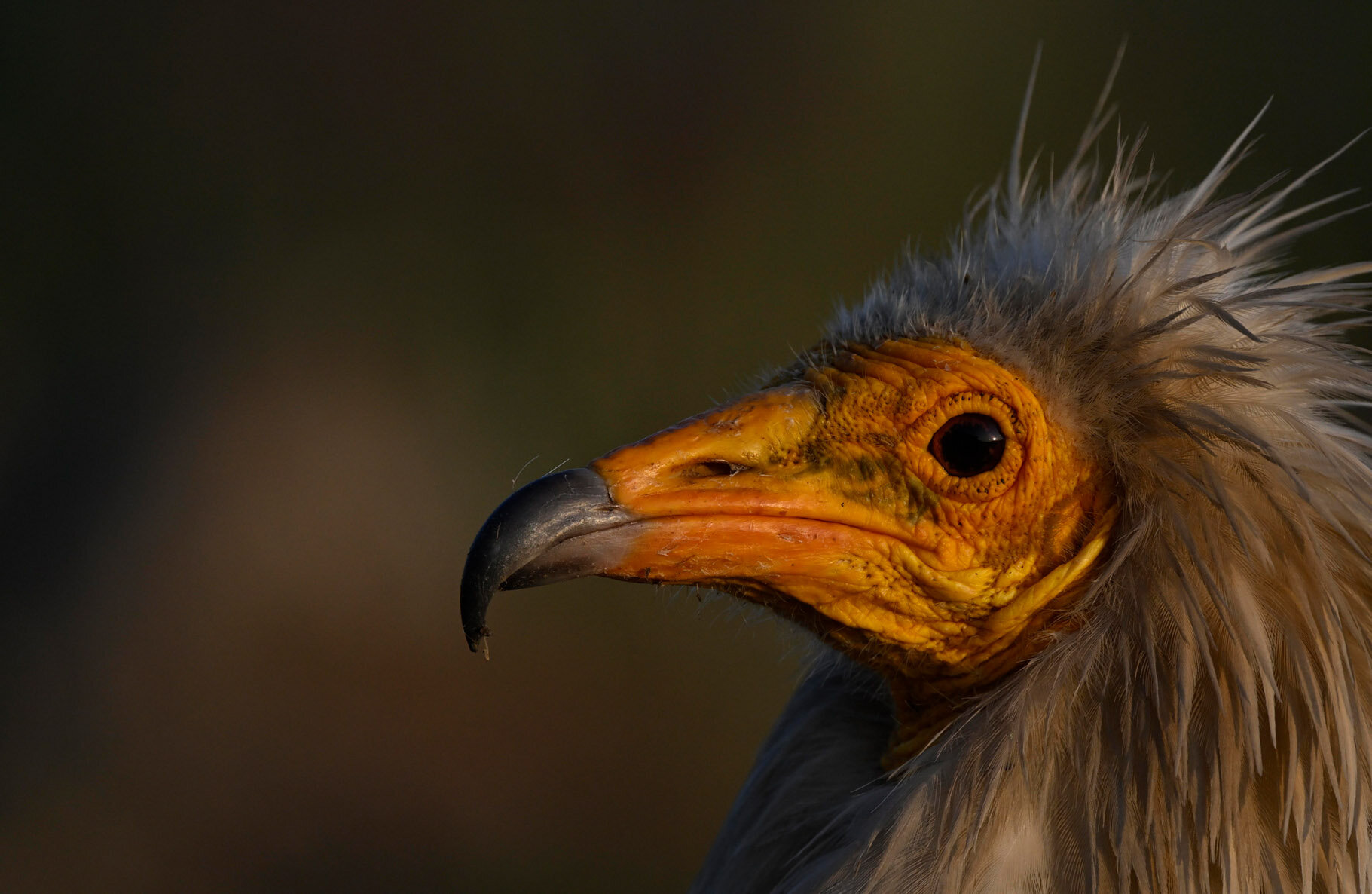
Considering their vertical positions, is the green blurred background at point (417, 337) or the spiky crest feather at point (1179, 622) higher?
the green blurred background at point (417, 337)

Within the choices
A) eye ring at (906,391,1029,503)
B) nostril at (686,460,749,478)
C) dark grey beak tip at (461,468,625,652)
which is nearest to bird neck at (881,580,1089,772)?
eye ring at (906,391,1029,503)

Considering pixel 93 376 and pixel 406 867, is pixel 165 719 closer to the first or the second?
pixel 406 867

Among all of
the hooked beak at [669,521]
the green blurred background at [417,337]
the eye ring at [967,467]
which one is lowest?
the eye ring at [967,467]

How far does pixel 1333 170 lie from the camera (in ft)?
28.1

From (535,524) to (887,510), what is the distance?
2.04 feet

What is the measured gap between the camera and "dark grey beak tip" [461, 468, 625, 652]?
192cm

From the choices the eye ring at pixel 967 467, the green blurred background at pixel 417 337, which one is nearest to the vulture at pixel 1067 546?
the eye ring at pixel 967 467

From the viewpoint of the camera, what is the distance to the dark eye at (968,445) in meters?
2.01

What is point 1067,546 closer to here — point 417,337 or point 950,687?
point 950,687

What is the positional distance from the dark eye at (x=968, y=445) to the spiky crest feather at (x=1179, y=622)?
125 millimetres

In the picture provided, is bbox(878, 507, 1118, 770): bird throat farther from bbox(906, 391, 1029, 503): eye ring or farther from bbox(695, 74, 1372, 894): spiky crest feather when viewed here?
bbox(906, 391, 1029, 503): eye ring

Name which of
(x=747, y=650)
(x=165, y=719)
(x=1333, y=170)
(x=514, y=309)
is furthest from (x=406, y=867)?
(x=1333, y=170)

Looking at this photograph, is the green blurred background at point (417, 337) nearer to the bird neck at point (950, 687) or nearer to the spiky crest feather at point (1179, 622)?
the bird neck at point (950, 687)

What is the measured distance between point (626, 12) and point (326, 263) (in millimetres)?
3154
